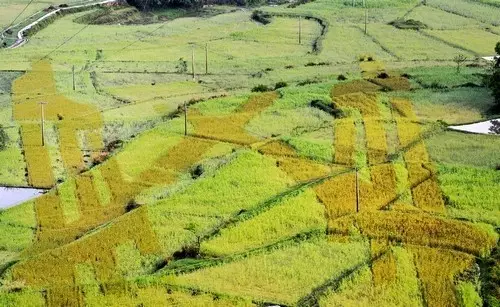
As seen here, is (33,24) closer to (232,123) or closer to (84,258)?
(232,123)

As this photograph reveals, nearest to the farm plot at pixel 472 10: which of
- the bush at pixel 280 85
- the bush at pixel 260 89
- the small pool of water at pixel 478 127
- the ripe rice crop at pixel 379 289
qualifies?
the bush at pixel 280 85

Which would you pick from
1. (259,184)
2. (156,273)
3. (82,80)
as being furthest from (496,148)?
(82,80)

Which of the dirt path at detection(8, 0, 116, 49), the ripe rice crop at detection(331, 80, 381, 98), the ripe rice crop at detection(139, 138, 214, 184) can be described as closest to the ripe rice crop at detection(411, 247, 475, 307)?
the ripe rice crop at detection(139, 138, 214, 184)

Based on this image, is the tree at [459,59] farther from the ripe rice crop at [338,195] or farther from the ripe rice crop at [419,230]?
the ripe rice crop at [419,230]

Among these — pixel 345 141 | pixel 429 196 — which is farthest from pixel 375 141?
pixel 429 196

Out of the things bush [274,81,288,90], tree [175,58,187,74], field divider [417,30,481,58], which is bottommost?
field divider [417,30,481,58]

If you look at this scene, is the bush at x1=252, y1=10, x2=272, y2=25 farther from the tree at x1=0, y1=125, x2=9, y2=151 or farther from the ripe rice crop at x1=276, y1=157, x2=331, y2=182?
the ripe rice crop at x1=276, y1=157, x2=331, y2=182
